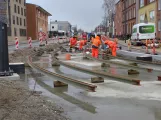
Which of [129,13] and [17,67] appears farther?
[129,13]

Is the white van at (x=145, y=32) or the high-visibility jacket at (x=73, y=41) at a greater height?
the white van at (x=145, y=32)

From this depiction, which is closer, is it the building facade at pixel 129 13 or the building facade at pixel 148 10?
the building facade at pixel 148 10

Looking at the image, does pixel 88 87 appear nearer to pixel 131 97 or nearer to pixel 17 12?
pixel 131 97

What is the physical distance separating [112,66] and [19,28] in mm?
61691

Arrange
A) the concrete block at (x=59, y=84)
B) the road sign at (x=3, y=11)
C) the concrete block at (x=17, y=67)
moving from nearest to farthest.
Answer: the concrete block at (x=59, y=84) → the road sign at (x=3, y=11) → the concrete block at (x=17, y=67)

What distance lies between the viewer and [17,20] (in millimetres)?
71875

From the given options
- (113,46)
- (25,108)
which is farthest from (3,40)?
(113,46)

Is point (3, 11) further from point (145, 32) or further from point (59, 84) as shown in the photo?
point (145, 32)

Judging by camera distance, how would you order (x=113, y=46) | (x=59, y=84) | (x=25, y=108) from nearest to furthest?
(x=25, y=108), (x=59, y=84), (x=113, y=46)

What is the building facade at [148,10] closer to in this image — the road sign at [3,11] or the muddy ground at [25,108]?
the road sign at [3,11]

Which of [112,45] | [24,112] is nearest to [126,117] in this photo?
[24,112]

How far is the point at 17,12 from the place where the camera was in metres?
72.2

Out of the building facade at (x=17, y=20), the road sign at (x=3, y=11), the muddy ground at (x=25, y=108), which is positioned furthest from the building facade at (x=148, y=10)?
the muddy ground at (x=25, y=108)

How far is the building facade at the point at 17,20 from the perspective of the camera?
65.7m
